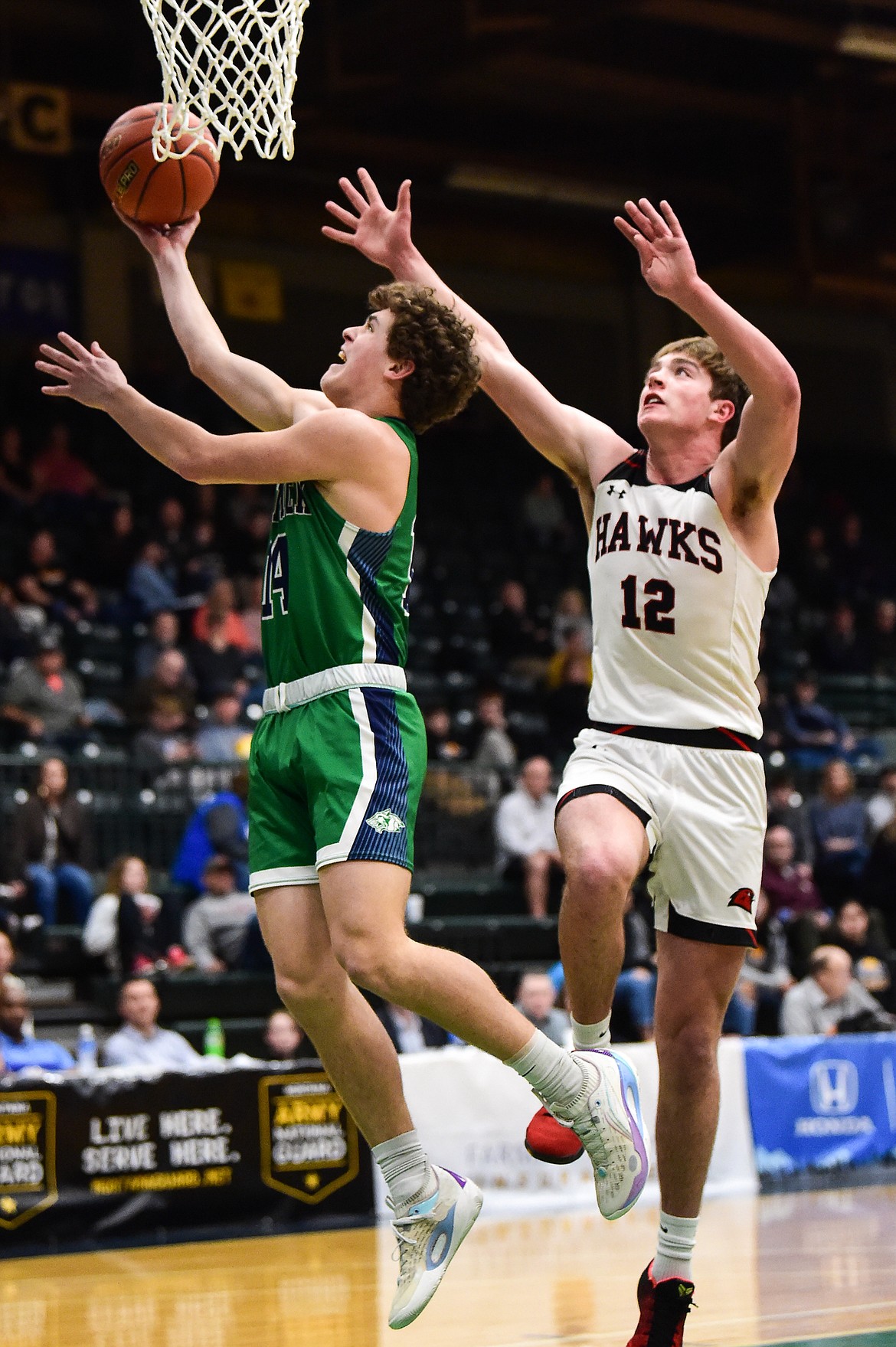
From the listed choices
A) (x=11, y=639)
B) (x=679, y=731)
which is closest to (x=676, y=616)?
(x=679, y=731)

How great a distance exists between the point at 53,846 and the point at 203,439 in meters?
8.27

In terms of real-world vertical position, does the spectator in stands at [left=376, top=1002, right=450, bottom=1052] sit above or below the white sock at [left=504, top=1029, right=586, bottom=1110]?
below

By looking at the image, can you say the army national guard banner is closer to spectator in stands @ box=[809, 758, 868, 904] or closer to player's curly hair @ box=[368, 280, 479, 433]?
player's curly hair @ box=[368, 280, 479, 433]

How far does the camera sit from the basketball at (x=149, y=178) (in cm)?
569

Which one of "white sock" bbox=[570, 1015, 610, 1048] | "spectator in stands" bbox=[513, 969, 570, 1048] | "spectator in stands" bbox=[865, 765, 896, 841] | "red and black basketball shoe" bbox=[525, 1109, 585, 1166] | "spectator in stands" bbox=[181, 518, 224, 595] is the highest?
"spectator in stands" bbox=[181, 518, 224, 595]

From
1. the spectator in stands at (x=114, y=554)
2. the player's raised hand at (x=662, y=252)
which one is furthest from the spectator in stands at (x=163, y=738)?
the player's raised hand at (x=662, y=252)

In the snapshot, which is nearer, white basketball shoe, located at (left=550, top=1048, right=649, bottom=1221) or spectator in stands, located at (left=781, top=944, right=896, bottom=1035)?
white basketball shoe, located at (left=550, top=1048, right=649, bottom=1221)

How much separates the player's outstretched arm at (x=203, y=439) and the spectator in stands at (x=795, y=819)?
1073 cm

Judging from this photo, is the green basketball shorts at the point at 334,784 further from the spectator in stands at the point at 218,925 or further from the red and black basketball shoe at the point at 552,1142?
the spectator in stands at the point at 218,925

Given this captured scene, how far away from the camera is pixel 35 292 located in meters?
20.8

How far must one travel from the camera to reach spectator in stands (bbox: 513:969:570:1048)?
37.9 ft

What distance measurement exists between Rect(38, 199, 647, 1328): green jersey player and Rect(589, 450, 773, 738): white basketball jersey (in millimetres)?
654

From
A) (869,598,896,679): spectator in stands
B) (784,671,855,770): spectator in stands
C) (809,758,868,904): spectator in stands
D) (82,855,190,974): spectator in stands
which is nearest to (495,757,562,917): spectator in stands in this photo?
(809,758,868,904): spectator in stands

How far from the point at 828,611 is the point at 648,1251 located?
1399cm
